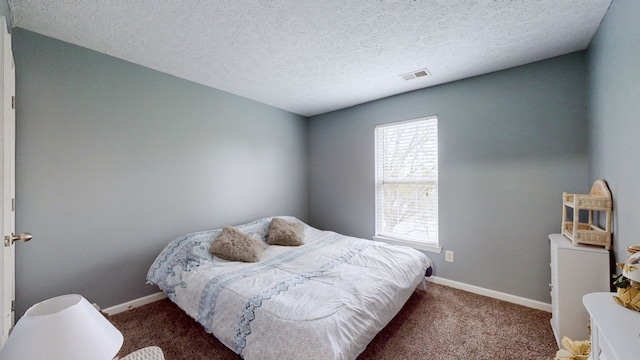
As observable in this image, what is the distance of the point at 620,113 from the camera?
1.51 metres

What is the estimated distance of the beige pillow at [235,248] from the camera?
2344 mm

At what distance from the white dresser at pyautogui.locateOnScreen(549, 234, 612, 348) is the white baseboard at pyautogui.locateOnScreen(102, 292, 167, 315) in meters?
3.57

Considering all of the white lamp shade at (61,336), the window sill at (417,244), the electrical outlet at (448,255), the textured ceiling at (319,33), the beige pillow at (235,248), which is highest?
the textured ceiling at (319,33)

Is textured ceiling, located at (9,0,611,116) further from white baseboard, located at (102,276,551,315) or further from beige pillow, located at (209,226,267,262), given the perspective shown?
white baseboard, located at (102,276,551,315)

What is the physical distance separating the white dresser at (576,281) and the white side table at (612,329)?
0.89m

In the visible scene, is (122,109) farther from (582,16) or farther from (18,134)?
(582,16)

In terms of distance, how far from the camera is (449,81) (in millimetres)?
2818

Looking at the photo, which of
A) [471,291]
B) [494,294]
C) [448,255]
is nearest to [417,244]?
[448,255]

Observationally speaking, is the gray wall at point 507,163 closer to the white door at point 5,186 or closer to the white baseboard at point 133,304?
the white baseboard at point 133,304

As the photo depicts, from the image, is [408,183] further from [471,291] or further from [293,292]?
[293,292]

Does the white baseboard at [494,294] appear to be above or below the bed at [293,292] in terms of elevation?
below

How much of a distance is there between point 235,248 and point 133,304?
45.8 inches

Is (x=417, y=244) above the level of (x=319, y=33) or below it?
below

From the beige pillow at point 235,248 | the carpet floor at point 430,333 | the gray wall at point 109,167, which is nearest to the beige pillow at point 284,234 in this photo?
the beige pillow at point 235,248
